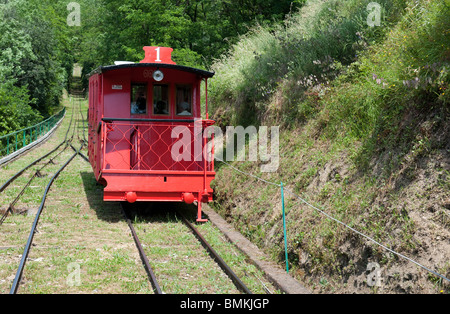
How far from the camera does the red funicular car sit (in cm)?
951

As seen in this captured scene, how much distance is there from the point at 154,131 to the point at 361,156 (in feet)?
17.0

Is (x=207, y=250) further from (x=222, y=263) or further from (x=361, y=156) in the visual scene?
(x=361, y=156)

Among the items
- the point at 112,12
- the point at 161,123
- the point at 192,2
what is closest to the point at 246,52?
the point at 161,123

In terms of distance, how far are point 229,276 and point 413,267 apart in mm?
2753

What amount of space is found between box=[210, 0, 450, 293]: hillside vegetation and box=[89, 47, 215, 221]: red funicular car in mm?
1287

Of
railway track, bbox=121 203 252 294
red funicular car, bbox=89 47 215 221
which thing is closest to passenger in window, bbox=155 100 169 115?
red funicular car, bbox=89 47 215 221

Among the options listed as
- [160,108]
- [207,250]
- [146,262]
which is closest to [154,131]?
[160,108]

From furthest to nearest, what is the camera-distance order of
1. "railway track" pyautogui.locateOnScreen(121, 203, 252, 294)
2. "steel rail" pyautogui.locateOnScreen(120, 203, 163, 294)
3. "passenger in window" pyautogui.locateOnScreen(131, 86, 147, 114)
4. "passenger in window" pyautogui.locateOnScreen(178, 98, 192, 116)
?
"passenger in window" pyautogui.locateOnScreen(178, 98, 192, 116) < "passenger in window" pyautogui.locateOnScreen(131, 86, 147, 114) < "railway track" pyautogui.locateOnScreen(121, 203, 252, 294) < "steel rail" pyautogui.locateOnScreen(120, 203, 163, 294)

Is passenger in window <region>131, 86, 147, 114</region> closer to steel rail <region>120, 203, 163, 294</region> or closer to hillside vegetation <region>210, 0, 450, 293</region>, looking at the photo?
steel rail <region>120, 203, 163, 294</region>

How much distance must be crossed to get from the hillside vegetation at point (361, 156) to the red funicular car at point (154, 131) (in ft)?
4.22

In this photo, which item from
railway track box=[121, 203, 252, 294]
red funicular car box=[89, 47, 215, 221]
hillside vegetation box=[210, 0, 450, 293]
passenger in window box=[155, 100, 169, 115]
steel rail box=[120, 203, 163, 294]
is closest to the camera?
hillside vegetation box=[210, 0, 450, 293]

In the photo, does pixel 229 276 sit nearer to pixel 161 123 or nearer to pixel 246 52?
pixel 161 123

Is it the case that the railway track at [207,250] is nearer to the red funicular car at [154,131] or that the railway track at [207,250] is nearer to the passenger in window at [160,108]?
the red funicular car at [154,131]

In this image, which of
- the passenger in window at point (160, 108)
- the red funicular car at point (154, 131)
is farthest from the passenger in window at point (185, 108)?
the passenger in window at point (160, 108)
